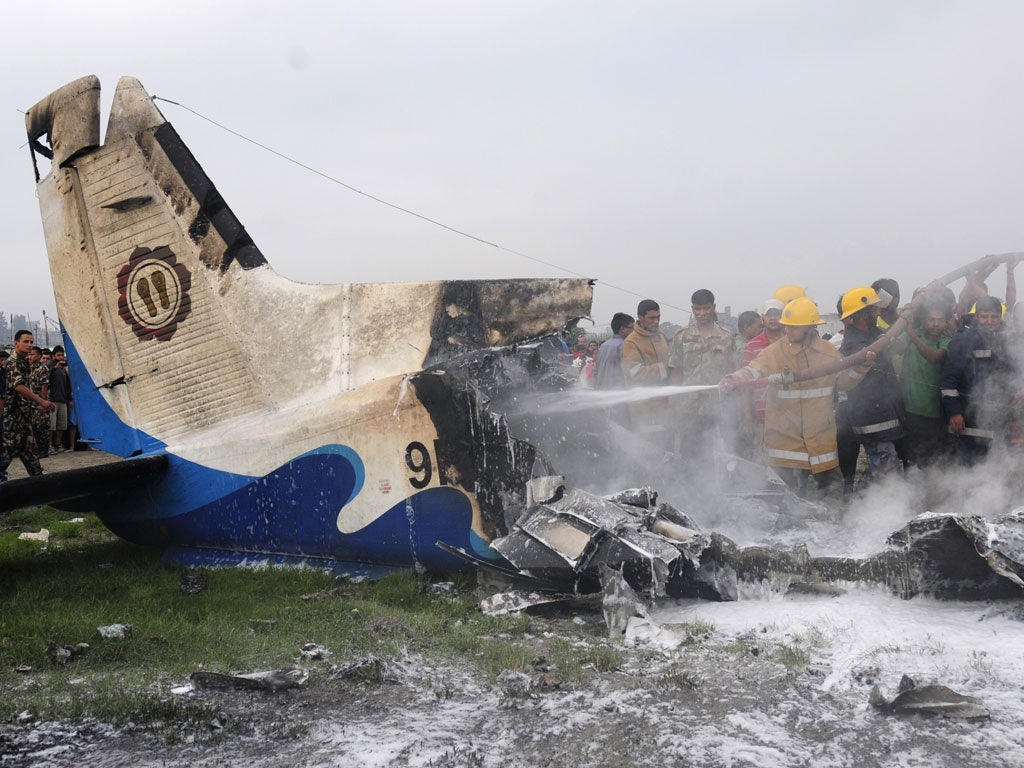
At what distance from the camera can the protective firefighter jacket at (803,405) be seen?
6.56m

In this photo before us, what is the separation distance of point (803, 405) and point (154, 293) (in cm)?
535

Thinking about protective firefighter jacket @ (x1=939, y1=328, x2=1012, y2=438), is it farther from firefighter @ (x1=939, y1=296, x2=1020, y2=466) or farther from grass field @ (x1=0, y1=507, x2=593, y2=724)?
grass field @ (x1=0, y1=507, x2=593, y2=724)

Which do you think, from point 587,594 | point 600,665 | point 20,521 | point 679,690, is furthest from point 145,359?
point 679,690

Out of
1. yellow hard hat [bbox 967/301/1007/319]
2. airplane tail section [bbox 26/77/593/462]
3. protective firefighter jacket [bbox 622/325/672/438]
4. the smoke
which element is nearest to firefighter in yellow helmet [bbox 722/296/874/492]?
the smoke

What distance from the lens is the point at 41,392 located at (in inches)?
529

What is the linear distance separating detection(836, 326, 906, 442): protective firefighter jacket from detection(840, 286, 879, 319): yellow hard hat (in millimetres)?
215

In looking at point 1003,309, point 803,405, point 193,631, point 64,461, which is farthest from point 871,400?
point 64,461

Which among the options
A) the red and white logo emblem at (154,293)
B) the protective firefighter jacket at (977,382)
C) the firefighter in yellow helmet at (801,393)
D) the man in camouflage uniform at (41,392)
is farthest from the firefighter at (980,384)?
the man in camouflage uniform at (41,392)

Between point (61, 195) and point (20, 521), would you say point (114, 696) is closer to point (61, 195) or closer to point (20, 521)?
point (61, 195)

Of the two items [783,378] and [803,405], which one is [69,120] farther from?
[803,405]

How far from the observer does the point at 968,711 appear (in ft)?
10.4

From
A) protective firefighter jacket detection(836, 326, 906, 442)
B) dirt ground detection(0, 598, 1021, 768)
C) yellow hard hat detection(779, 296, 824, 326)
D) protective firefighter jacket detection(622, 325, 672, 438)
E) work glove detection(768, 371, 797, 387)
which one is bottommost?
dirt ground detection(0, 598, 1021, 768)

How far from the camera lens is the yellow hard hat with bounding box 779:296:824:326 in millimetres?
6453

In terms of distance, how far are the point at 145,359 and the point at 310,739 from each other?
13.9 ft
